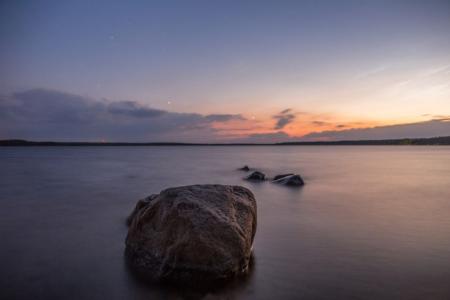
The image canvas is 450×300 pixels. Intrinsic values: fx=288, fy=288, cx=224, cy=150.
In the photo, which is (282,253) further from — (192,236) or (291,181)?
(291,181)

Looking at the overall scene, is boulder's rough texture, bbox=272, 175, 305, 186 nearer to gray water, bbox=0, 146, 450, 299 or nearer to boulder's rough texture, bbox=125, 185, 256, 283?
gray water, bbox=0, 146, 450, 299

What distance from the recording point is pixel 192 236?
424 cm

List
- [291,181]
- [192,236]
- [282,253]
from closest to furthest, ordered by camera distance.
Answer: [192,236]
[282,253]
[291,181]

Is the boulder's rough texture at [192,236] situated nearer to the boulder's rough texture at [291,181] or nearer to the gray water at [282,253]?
the gray water at [282,253]

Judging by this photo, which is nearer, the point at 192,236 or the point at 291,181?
the point at 192,236

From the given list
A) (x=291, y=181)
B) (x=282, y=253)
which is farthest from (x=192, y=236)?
(x=291, y=181)

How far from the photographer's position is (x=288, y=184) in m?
14.9

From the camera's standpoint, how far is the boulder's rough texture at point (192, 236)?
13.8ft

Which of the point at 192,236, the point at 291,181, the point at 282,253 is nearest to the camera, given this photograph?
the point at 192,236

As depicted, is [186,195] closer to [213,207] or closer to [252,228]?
[213,207]

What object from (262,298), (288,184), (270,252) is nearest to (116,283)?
(262,298)

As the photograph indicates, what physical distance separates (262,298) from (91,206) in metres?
8.43


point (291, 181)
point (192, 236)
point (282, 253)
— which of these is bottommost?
point (282, 253)

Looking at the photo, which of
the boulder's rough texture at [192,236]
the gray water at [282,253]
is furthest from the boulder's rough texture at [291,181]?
the boulder's rough texture at [192,236]
